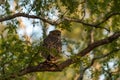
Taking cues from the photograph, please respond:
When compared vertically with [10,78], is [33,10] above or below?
above

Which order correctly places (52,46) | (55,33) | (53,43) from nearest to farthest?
(52,46) < (53,43) < (55,33)

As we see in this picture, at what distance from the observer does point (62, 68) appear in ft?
28.6

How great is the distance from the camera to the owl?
340 inches

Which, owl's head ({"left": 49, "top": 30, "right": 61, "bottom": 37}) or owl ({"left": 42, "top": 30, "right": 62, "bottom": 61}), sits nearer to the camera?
owl ({"left": 42, "top": 30, "right": 62, "bottom": 61})

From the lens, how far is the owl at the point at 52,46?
8.63 meters

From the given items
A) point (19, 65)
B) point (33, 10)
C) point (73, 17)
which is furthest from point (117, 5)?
point (19, 65)

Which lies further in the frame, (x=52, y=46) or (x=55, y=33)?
(x=55, y=33)

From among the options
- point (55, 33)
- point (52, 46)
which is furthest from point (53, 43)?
point (55, 33)

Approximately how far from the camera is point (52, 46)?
29.8 feet

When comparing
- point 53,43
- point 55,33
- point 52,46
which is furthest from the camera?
point 55,33

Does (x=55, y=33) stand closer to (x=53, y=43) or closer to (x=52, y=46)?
(x=53, y=43)

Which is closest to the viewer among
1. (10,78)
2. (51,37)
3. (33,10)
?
(10,78)

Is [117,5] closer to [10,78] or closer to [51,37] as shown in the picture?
[51,37]

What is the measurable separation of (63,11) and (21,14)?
3.02 feet
